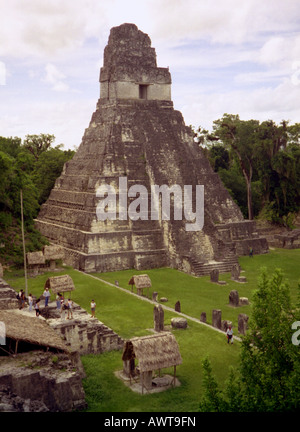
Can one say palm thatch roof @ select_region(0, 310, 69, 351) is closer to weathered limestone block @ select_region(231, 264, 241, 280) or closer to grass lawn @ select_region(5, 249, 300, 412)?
grass lawn @ select_region(5, 249, 300, 412)

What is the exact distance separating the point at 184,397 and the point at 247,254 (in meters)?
19.0

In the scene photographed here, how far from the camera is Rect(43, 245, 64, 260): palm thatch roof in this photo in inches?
963

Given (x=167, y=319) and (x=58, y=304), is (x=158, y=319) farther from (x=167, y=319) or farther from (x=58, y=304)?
(x=58, y=304)

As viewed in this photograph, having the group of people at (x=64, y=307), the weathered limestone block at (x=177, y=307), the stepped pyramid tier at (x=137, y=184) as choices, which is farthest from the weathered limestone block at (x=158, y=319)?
the stepped pyramid tier at (x=137, y=184)

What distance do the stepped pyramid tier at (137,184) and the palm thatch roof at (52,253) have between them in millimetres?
1181

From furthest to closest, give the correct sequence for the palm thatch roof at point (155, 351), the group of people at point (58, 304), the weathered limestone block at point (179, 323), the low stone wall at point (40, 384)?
1. the weathered limestone block at point (179, 323)
2. the group of people at point (58, 304)
3. the palm thatch roof at point (155, 351)
4. the low stone wall at point (40, 384)

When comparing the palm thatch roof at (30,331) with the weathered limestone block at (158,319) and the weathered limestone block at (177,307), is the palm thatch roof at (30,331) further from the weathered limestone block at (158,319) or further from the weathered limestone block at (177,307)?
the weathered limestone block at (177,307)

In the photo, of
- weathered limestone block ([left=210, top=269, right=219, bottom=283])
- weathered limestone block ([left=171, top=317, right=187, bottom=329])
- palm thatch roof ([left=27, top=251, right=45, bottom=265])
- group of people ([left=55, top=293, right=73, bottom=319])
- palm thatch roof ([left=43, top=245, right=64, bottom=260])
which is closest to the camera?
group of people ([left=55, top=293, right=73, bottom=319])

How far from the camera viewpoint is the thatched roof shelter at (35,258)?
23.8 m

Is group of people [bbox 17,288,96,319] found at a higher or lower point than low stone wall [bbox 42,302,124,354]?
higher

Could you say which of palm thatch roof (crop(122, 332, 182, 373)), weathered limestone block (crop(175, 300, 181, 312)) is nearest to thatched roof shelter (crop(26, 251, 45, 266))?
weathered limestone block (crop(175, 300, 181, 312))

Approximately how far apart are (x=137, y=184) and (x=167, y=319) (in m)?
10.9

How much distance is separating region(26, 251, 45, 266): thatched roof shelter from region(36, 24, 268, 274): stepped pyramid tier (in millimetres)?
2224

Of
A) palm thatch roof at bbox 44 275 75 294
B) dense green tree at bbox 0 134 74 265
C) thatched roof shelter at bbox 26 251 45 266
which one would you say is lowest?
palm thatch roof at bbox 44 275 75 294
